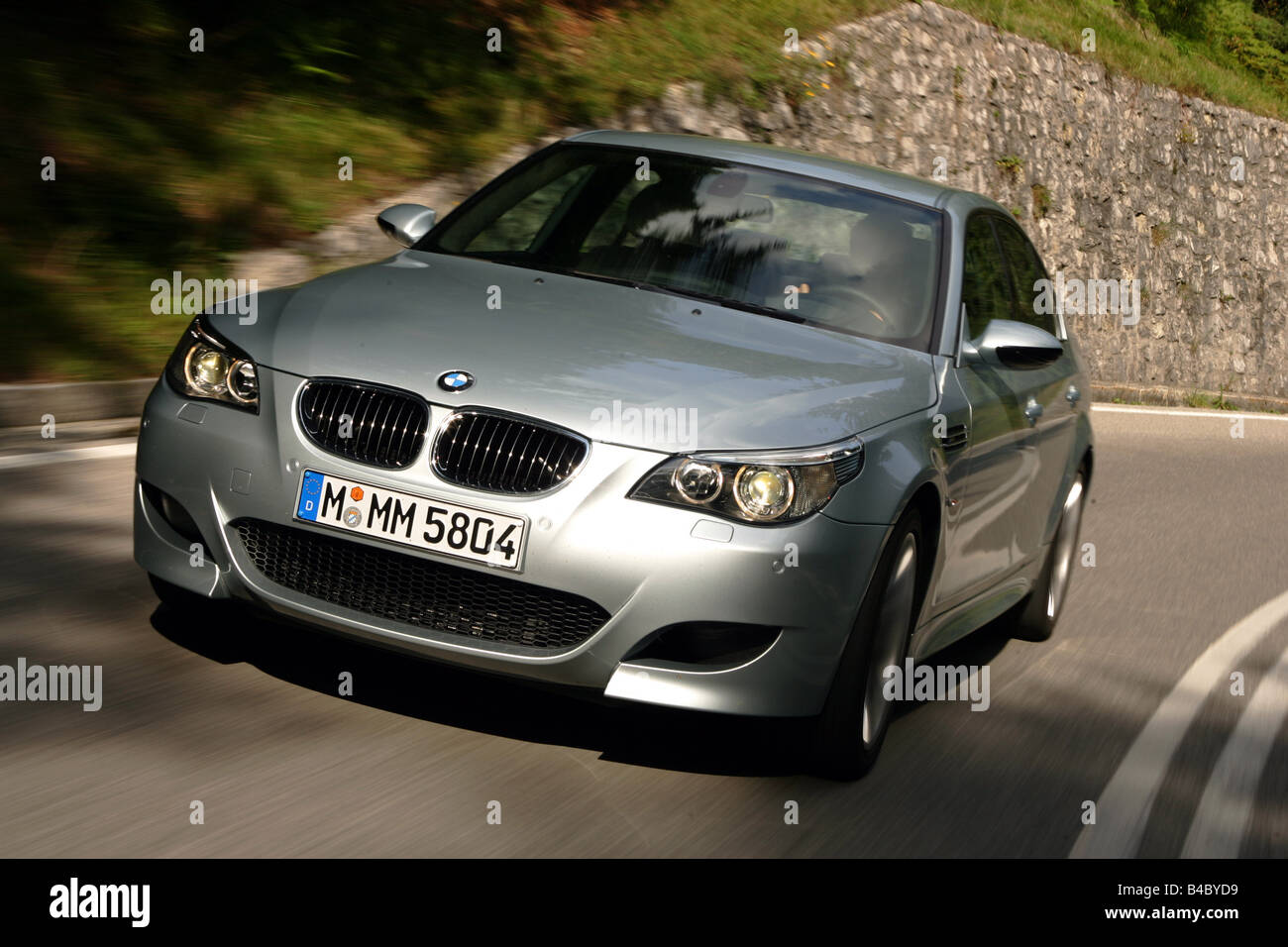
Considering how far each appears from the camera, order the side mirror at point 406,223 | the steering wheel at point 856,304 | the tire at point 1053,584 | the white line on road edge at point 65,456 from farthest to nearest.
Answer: the tire at point 1053,584 → the white line on road edge at point 65,456 → the side mirror at point 406,223 → the steering wheel at point 856,304

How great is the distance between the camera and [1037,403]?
6.05 meters

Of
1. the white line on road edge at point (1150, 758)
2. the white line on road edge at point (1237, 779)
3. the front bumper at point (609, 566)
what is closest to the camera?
the front bumper at point (609, 566)

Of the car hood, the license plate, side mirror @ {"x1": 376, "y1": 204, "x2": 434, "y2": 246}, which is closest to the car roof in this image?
side mirror @ {"x1": 376, "y1": 204, "x2": 434, "y2": 246}

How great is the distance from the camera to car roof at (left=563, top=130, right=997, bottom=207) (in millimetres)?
5832

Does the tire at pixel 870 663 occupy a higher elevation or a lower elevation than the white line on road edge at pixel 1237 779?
higher

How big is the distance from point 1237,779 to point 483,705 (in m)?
2.51

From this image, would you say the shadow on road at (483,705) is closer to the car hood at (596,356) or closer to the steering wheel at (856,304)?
the car hood at (596,356)

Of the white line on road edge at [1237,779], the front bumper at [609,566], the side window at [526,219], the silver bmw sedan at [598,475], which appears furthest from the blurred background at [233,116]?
the white line on road edge at [1237,779]

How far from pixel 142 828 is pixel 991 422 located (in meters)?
2.98

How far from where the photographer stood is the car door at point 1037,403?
235 inches

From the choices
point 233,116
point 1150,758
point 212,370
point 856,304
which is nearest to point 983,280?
point 856,304

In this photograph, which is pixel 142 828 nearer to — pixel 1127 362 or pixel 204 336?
pixel 204 336

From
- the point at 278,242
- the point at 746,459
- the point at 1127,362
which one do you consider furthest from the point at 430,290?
the point at 1127,362
